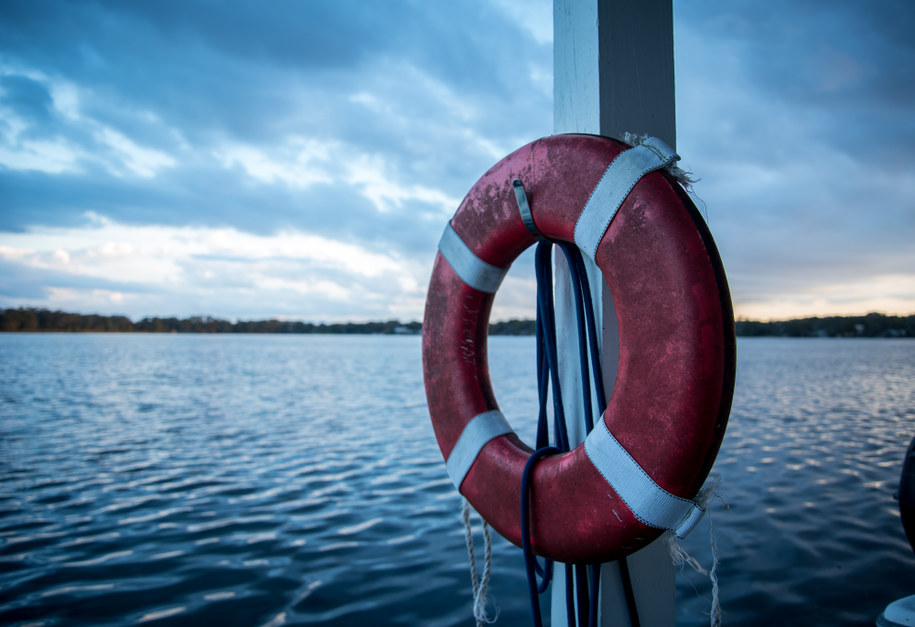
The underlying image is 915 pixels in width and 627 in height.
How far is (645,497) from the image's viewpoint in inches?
35.1

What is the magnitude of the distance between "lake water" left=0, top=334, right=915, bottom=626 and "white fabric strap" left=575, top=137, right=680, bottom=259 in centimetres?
166

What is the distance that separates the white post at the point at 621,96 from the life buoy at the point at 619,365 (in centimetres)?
15

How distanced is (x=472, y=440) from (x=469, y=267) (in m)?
0.39

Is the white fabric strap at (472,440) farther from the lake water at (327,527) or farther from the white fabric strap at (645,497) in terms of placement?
the lake water at (327,527)

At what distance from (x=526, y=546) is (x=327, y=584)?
5.08 ft

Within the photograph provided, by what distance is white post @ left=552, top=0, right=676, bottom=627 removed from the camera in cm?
111

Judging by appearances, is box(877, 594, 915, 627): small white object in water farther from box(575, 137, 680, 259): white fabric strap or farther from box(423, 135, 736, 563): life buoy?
box(575, 137, 680, 259): white fabric strap

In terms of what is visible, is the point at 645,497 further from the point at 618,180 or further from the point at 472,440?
the point at 618,180

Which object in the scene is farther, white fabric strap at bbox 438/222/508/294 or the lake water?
the lake water

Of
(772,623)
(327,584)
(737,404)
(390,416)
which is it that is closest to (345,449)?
(390,416)

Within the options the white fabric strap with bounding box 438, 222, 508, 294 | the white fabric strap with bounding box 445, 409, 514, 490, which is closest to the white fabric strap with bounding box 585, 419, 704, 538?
the white fabric strap with bounding box 445, 409, 514, 490

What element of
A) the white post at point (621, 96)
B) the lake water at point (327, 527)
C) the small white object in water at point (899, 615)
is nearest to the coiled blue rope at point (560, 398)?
the white post at point (621, 96)

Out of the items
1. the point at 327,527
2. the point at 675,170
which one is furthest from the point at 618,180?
the point at 327,527

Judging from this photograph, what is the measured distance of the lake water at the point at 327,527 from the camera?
210cm
